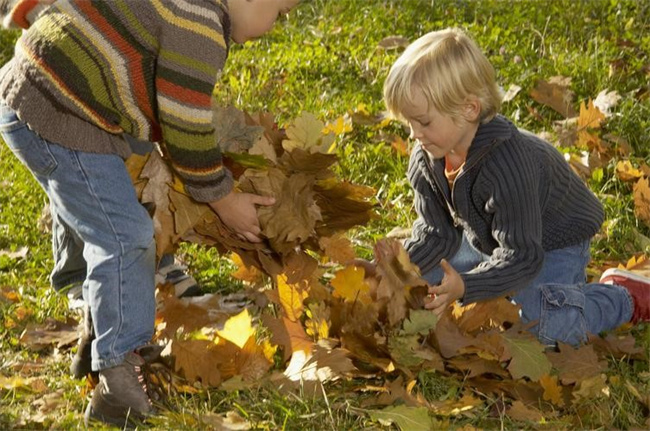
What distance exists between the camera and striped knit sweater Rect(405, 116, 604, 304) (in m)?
3.39

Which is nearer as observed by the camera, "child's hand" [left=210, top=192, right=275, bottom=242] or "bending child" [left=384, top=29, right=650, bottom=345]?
"child's hand" [left=210, top=192, right=275, bottom=242]

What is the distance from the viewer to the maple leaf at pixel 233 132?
129 inches

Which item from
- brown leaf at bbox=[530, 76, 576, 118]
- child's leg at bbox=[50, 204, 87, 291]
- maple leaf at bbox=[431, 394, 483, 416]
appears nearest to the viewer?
maple leaf at bbox=[431, 394, 483, 416]

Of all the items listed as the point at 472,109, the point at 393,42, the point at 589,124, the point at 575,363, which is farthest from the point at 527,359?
the point at 393,42

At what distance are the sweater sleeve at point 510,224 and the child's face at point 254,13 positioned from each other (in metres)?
0.91

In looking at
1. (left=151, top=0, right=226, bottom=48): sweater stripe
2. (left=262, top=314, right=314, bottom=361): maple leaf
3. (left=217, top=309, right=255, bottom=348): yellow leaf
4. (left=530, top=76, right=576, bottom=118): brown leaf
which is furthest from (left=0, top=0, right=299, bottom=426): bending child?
(left=530, top=76, right=576, bottom=118): brown leaf

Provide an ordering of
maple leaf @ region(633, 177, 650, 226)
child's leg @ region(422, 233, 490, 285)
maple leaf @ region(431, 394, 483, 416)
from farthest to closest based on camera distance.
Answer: maple leaf @ region(633, 177, 650, 226)
child's leg @ region(422, 233, 490, 285)
maple leaf @ region(431, 394, 483, 416)

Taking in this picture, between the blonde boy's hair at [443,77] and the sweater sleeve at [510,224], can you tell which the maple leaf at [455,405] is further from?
the blonde boy's hair at [443,77]

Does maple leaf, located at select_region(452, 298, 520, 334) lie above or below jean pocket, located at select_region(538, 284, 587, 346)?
above

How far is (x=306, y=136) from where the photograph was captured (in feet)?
10.9

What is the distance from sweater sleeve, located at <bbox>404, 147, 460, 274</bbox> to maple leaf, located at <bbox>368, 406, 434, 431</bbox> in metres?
0.92

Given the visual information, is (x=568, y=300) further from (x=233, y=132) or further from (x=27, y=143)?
(x=27, y=143)

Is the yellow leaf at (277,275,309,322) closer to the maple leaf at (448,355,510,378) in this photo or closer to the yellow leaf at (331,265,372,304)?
the yellow leaf at (331,265,372,304)

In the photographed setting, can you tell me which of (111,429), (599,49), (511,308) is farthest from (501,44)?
(111,429)
